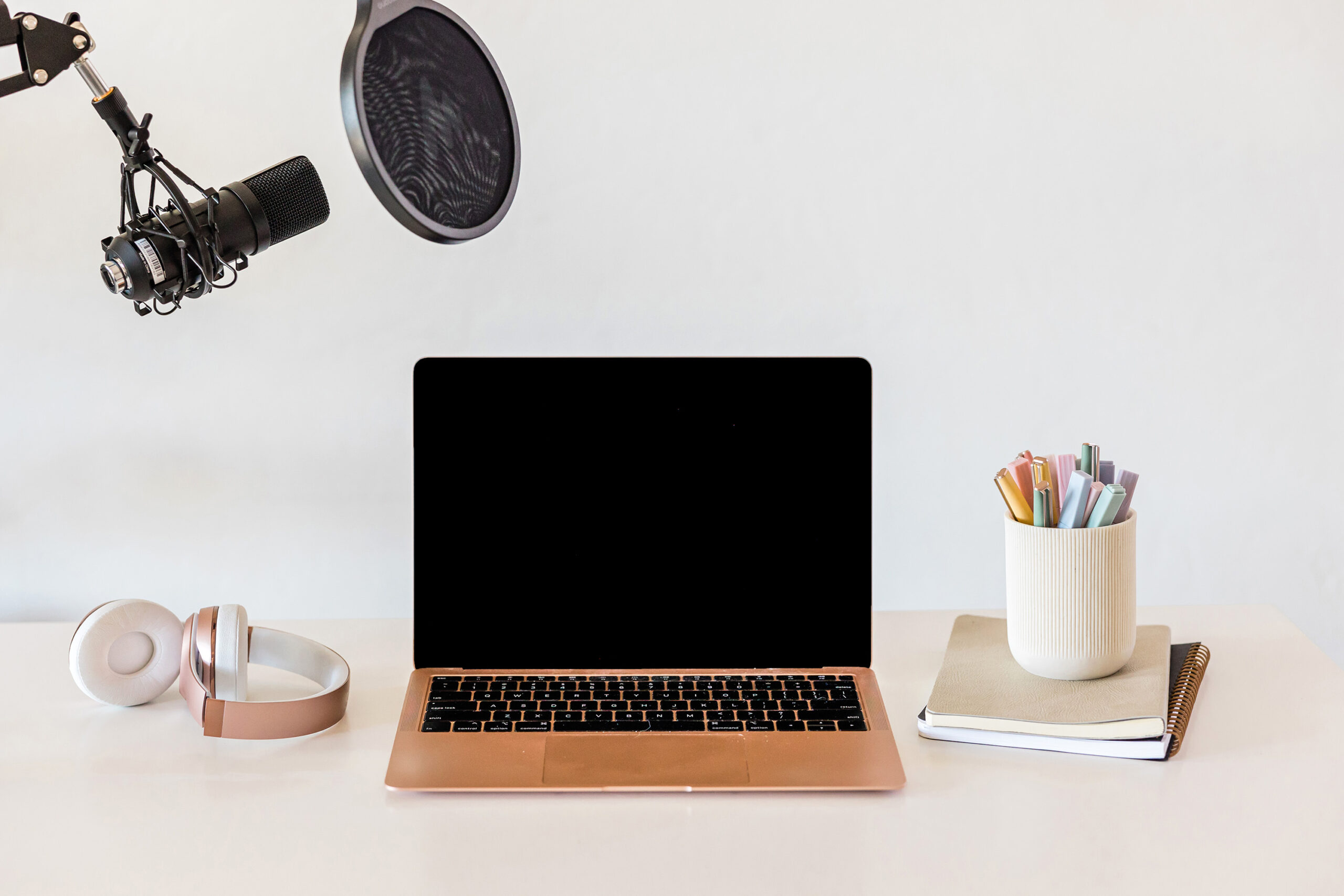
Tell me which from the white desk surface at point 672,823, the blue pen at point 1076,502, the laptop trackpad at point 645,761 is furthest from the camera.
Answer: the blue pen at point 1076,502

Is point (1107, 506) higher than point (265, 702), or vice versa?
point (1107, 506)

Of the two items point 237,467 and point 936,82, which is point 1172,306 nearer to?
point 936,82

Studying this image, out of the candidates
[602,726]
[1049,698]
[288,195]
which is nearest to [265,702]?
[602,726]

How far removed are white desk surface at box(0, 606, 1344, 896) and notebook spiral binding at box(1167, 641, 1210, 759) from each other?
13mm

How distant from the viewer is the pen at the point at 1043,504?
2.87 ft

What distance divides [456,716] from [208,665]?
203 millimetres

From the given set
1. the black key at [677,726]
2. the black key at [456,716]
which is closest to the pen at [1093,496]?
the black key at [677,726]

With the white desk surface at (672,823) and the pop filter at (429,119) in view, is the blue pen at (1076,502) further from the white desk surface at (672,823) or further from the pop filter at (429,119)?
the pop filter at (429,119)

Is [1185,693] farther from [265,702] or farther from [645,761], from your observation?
[265,702]

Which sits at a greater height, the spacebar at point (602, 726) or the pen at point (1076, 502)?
the pen at point (1076, 502)

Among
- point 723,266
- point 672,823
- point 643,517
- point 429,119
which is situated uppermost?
point 429,119

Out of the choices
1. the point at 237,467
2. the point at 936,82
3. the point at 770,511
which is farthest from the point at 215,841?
the point at 936,82

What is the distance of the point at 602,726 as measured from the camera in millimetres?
853

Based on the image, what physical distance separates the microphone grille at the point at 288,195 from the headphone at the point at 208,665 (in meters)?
0.30
